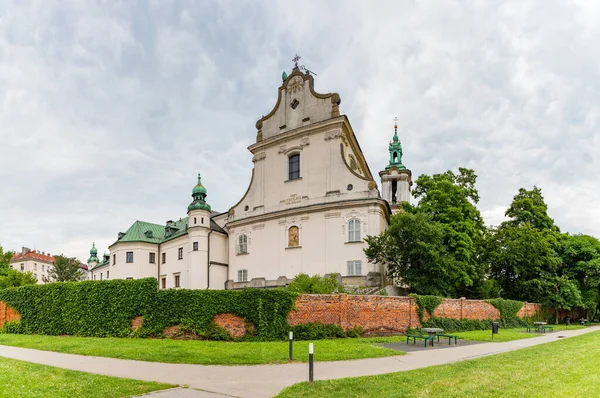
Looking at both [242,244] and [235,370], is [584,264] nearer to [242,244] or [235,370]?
[242,244]

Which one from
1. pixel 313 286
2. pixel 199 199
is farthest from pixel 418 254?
pixel 199 199

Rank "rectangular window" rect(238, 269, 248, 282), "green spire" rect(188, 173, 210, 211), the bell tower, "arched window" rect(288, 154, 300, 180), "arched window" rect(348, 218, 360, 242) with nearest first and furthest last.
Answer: "arched window" rect(348, 218, 360, 242) < "arched window" rect(288, 154, 300, 180) < "rectangular window" rect(238, 269, 248, 282) < "green spire" rect(188, 173, 210, 211) < the bell tower

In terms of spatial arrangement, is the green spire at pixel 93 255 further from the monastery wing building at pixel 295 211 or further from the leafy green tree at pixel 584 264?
the leafy green tree at pixel 584 264

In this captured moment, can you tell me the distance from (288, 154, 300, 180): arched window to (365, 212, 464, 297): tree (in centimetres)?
1132

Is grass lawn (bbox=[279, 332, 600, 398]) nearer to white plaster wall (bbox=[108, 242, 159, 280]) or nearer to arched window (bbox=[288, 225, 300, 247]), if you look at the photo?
arched window (bbox=[288, 225, 300, 247])

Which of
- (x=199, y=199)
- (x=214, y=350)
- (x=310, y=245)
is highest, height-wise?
(x=199, y=199)

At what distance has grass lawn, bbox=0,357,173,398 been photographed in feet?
28.9

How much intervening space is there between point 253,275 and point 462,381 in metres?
30.6

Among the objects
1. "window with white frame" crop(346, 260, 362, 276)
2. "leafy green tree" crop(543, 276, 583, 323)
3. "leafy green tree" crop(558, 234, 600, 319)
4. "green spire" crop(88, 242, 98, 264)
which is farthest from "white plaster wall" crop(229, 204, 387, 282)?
"green spire" crop(88, 242, 98, 264)

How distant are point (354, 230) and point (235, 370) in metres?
23.7

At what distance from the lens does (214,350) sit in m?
15.3

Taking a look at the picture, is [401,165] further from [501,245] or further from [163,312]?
[163,312]

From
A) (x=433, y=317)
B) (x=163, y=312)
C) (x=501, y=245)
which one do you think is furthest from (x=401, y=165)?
(x=163, y=312)

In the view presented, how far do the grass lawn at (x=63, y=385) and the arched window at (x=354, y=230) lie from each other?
2543 cm
